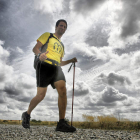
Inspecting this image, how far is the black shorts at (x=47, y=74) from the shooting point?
4.65 m

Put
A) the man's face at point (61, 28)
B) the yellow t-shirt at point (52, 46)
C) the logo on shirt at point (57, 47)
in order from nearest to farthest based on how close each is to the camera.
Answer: the yellow t-shirt at point (52, 46) < the logo on shirt at point (57, 47) < the man's face at point (61, 28)

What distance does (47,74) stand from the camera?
15.4 ft

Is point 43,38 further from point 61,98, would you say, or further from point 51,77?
point 61,98

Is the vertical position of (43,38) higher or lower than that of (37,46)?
higher

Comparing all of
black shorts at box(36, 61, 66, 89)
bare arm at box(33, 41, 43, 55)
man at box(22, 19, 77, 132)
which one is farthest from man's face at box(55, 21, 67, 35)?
black shorts at box(36, 61, 66, 89)

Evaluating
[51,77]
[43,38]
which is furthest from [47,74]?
[43,38]

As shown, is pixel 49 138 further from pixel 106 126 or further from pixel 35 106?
pixel 106 126

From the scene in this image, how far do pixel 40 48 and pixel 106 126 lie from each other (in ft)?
13.2

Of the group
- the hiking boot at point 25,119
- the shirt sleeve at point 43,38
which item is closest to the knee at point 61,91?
the hiking boot at point 25,119

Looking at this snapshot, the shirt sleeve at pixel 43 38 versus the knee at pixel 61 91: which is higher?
the shirt sleeve at pixel 43 38

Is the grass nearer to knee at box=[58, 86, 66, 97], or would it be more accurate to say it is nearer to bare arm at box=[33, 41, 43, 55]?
knee at box=[58, 86, 66, 97]

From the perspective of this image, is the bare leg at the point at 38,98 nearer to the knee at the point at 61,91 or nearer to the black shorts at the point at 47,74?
the black shorts at the point at 47,74

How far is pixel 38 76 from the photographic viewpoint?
4.76m

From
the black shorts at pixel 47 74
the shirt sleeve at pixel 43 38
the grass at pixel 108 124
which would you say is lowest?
the grass at pixel 108 124
